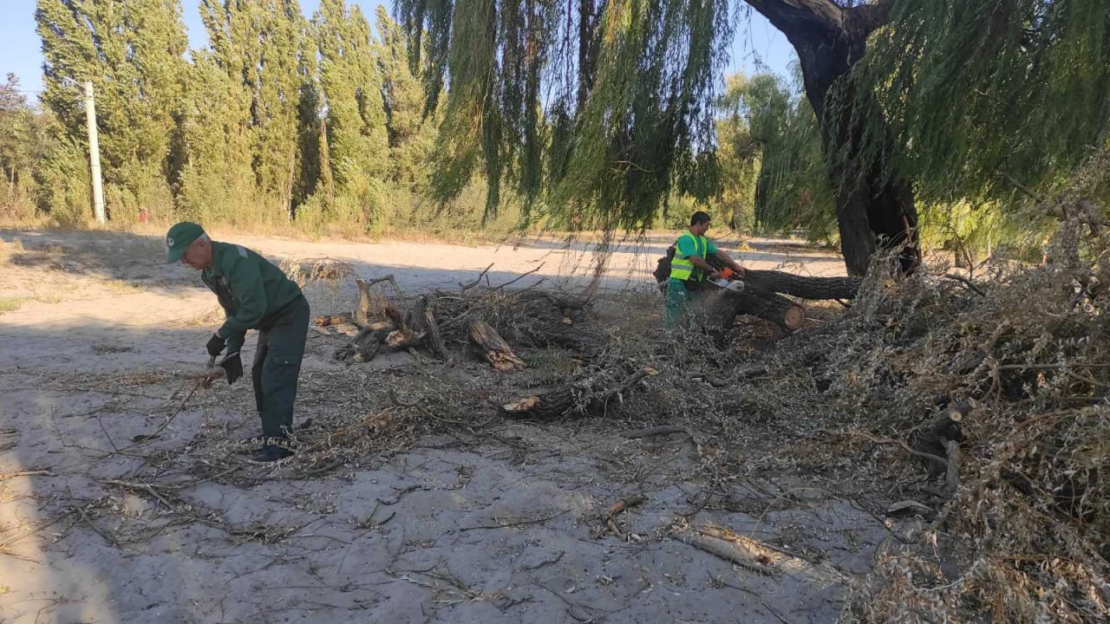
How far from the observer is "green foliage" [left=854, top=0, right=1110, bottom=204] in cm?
474

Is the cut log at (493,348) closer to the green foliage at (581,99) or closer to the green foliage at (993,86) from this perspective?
the green foliage at (581,99)

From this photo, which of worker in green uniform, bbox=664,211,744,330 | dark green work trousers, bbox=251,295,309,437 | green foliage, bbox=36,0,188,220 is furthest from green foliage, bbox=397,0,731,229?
green foliage, bbox=36,0,188,220

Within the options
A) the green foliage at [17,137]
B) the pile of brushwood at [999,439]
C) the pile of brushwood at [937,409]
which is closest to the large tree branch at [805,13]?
the pile of brushwood at [937,409]

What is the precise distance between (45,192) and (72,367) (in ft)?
61.3

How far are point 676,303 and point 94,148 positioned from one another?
19.4 metres

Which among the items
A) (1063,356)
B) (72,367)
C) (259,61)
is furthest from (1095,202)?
(259,61)

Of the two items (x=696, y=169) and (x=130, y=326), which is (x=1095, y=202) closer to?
(x=696, y=169)

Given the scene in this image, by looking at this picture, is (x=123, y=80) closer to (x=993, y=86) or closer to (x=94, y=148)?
(x=94, y=148)

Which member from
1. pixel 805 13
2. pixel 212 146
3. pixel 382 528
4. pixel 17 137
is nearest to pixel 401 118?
pixel 212 146

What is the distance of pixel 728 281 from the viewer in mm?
6543

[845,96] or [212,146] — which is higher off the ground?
[212,146]

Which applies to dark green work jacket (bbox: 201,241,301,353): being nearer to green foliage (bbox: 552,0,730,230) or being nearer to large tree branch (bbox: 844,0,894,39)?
green foliage (bbox: 552,0,730,230)

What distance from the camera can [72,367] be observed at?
5816 mm

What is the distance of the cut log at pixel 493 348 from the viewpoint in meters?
6.29
